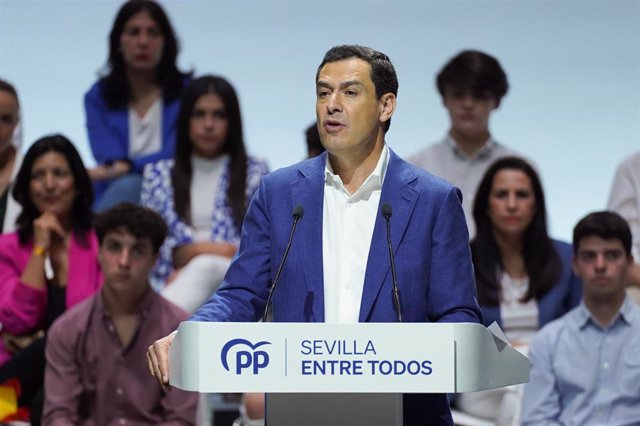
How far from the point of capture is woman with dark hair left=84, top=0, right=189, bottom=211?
512 centimetres

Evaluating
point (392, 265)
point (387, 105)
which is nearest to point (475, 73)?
point (387, 105)

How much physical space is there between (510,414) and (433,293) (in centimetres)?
201

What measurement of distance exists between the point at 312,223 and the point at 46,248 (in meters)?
2.36

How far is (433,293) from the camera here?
2.23m

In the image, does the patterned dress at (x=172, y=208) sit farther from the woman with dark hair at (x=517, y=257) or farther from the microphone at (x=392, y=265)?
the microphone at (x=392, y=265)

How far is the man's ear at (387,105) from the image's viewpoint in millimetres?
2297

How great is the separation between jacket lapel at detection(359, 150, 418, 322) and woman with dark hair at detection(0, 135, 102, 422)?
88.6 inches

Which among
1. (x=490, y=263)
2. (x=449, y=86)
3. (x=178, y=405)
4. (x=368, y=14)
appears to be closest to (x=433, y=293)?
(x=178, y=405)

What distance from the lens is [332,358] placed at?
189cm

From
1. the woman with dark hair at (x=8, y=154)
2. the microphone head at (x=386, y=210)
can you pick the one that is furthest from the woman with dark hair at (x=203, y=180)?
the microphone head at (x=386, y=210)

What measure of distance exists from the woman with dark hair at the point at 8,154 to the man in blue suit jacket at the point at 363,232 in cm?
267

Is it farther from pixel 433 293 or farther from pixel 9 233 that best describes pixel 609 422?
pixel 9 233

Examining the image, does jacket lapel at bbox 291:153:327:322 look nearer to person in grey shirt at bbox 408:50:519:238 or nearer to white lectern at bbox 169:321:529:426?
white lectern at bbox 169:321:529:426

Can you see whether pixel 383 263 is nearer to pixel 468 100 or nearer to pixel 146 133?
pixel 468 100
